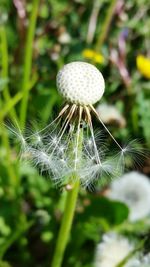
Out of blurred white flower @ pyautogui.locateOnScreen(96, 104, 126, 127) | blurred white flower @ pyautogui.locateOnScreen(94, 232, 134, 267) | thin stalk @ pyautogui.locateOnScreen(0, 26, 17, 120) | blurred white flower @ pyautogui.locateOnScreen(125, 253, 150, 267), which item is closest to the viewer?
blurred white flower @ pyautogui.locateOnScreen(125, 253, 150, 267)

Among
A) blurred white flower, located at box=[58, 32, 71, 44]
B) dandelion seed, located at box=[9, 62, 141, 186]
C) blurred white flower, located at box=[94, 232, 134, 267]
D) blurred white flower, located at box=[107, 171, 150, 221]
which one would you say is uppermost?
blurred white flower, located at box=[58, 32, 71, 44]

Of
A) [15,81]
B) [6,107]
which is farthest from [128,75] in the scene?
[6,107]

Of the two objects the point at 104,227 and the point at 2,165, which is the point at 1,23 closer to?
the point at 2,165

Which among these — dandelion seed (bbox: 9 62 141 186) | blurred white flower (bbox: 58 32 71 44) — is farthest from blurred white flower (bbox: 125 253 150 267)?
blurred white flower (bbox: 58 32 71 44)

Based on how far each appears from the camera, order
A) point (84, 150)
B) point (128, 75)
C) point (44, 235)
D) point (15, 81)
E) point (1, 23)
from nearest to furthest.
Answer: point (84, 150), point (44, 235), point (1, 23), point (15, 81), point (128, 75)

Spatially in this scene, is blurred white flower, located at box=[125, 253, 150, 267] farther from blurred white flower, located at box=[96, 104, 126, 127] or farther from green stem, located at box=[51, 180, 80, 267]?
blurred white flower, located at box=[96, 104, 126, 127]

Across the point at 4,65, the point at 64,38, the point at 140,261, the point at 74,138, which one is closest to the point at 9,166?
the point at 4,65

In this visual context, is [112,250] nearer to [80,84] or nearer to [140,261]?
[140,261]
